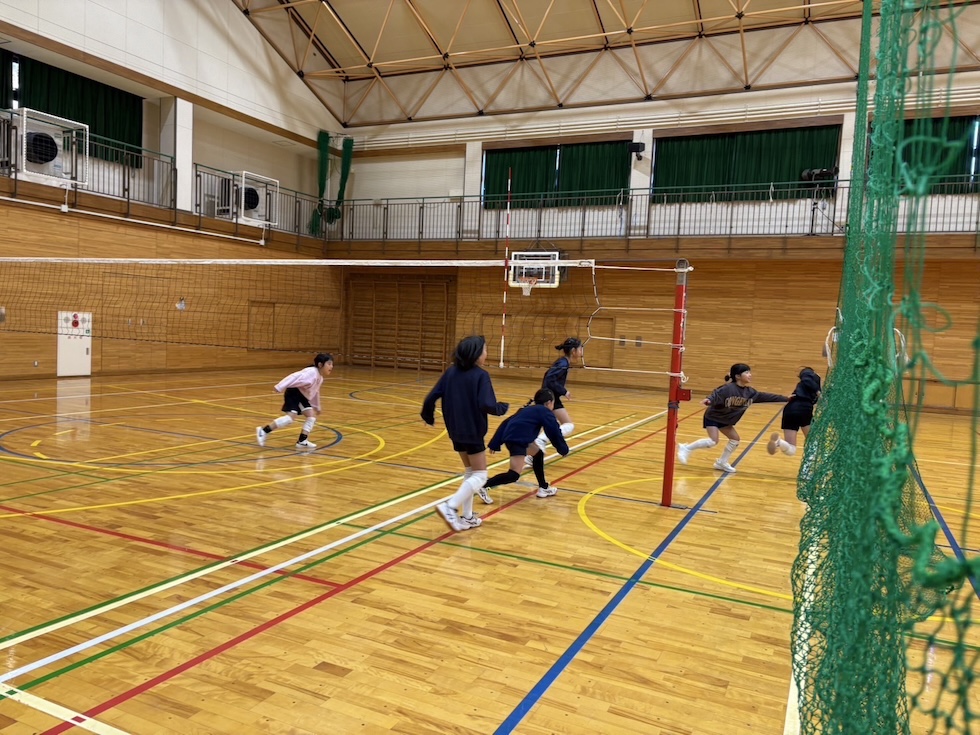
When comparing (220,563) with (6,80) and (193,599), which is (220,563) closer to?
(193,599)

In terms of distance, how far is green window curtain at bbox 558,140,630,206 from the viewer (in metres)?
19.8

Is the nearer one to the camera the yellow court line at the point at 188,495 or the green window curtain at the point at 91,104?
the yellow court line at the point at 188,495

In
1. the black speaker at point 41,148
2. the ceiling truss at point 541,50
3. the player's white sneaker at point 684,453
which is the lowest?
the player's white sneaker at point 684,453

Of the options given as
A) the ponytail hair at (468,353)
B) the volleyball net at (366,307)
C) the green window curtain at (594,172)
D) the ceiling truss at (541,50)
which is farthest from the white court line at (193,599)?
the ceiling truss at (541,50)

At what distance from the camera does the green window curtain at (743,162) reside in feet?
58.6

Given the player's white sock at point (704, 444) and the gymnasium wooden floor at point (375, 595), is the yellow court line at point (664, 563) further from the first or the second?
the player's white sock at point (704, 444)

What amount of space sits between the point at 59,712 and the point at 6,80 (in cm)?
1655

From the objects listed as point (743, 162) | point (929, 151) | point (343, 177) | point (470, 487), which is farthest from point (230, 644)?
point (343, 177)

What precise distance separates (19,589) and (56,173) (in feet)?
44.0

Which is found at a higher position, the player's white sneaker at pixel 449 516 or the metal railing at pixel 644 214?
the metal railing at pixel 644 214

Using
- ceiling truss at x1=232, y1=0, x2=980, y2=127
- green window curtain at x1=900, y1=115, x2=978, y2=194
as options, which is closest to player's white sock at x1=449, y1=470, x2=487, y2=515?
green window curtain at x1=900, y1=115, x2=978, y2=194

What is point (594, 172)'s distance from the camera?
20094 mm

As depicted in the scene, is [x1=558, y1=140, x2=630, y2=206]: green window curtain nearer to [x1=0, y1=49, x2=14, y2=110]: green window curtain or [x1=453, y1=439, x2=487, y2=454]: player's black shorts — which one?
[x1=0, y1=49, x2=14, y2=110]: green window curtain

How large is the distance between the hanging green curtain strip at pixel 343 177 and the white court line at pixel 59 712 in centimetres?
2093
